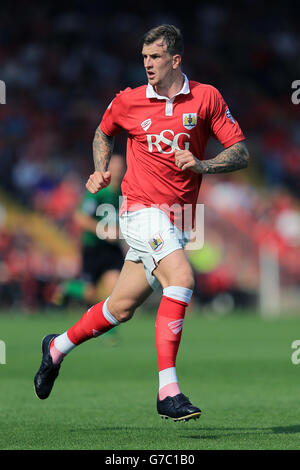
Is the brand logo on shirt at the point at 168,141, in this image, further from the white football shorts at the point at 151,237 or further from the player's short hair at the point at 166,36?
the player's short hair at the point at 166,36

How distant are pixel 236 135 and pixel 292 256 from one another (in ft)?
48.6

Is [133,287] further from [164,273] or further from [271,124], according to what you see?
[271,124]

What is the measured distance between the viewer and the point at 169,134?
207 inches

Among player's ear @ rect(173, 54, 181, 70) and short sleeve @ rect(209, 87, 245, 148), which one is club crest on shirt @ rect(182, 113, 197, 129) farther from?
player's ear @ rect(173, 54, 181, 70)

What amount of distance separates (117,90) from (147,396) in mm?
15695

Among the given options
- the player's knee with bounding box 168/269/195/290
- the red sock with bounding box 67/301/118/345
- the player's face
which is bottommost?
the red sock with bounding box 67/301/118/345

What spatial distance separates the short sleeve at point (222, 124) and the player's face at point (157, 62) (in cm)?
31

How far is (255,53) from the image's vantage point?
23.6 m

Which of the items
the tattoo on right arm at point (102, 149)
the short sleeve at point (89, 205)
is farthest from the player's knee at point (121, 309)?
the short sleeve at point (89, 205)

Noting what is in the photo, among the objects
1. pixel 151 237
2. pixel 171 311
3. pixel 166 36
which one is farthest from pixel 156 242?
pixel 166 36

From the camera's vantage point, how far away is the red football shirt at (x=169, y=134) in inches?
207

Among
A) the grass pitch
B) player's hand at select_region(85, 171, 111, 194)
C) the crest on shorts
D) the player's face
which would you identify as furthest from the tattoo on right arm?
the grass pitch

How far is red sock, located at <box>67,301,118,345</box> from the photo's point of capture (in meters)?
5.48
